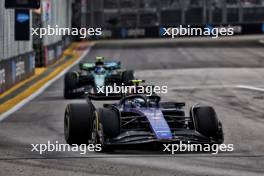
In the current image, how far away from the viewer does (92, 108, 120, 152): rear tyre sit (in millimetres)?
11094

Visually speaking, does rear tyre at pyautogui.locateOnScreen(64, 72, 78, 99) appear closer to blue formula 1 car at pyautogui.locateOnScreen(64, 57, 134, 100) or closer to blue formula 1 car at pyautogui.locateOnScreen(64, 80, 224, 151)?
blue formula 1 car at pyautogui.locateOnScreen(64, 57, 134, 100)

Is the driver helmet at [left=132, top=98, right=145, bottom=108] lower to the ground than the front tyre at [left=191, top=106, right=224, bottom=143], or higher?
higher

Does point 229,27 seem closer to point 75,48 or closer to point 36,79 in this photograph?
point 75,48

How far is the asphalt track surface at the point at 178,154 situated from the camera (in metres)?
9.92

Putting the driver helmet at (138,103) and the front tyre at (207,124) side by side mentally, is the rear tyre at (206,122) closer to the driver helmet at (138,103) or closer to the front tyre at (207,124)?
the front tyre at (207,124)

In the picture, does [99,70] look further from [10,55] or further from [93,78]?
[10,55]

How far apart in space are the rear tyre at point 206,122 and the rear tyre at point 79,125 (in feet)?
5.04

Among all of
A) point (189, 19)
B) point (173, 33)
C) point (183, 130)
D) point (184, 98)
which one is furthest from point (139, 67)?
point (189, 19)

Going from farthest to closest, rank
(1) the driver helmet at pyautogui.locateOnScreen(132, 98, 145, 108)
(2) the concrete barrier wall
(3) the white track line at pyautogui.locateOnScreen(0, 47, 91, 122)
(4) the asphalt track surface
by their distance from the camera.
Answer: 1. (2) the concrete barrier wall
2. (3) the white track line at pyautogui.locateOnScreen(0, 47, 91, 122)
3. (1) the driver helmet at pyautogui.locateOnScreen(132, 98, 145, 108)
4. (4) the asphalt track surface

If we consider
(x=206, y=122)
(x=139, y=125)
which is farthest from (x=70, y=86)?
(x=206, y=122)

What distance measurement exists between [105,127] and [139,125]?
2.31ft

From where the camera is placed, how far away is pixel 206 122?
11.5m

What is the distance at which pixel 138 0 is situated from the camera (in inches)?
2517

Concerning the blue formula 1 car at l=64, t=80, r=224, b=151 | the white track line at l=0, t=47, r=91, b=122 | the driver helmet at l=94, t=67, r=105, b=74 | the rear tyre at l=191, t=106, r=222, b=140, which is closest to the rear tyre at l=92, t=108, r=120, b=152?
the blue formula 1 car at l=64, t=80, r=224, b=151
